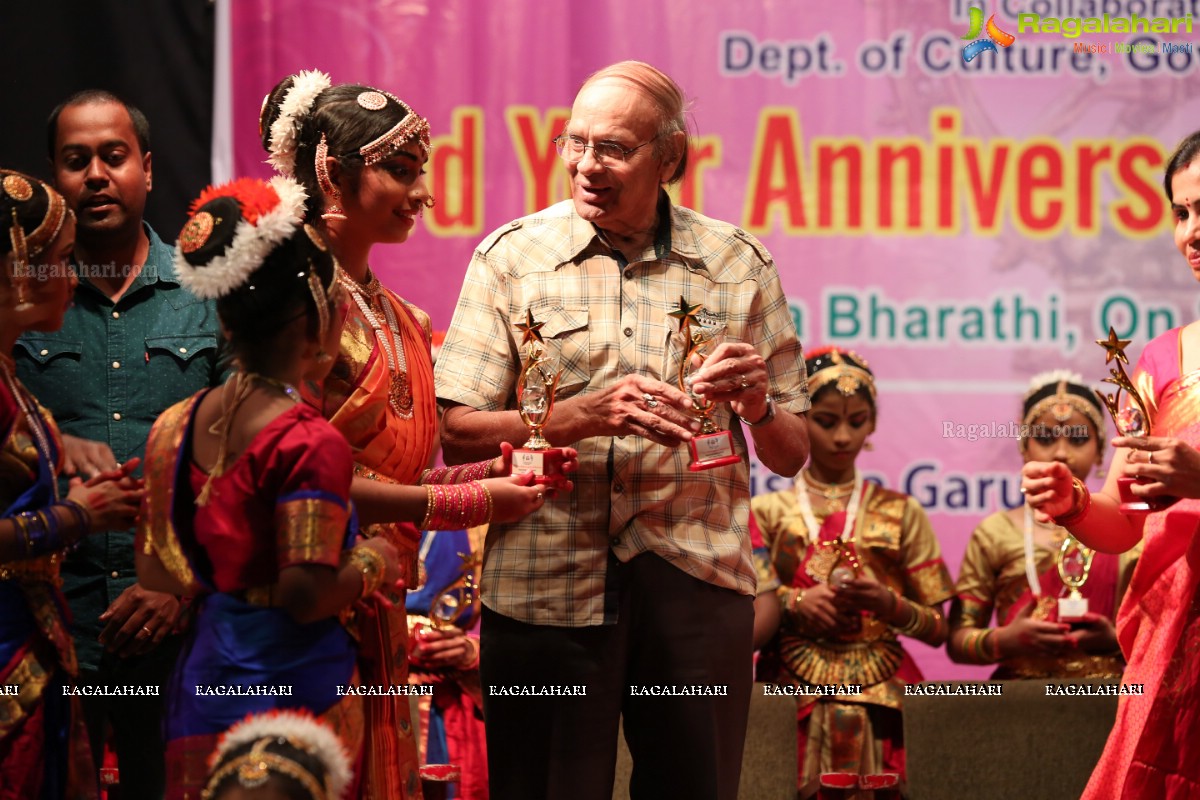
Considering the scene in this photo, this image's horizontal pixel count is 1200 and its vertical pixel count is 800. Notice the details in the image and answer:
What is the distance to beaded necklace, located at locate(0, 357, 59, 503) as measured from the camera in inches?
116

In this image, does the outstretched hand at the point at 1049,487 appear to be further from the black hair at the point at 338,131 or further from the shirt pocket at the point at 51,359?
the shirt pocket at the point at 51,359

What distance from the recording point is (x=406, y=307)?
3.40 metres

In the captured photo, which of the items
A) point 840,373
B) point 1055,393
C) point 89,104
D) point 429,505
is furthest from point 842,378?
point 89,104

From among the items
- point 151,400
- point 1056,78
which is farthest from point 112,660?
point 1056,78

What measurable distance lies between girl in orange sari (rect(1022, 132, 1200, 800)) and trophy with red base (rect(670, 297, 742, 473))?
696mm

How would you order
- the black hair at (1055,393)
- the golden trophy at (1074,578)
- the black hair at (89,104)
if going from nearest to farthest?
the black hair at (89,104)
the golden trophy at (1074,578)
the black hair at (1055,393)

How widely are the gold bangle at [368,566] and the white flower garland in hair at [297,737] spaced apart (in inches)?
9.9

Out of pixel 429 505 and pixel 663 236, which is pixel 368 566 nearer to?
pixel 429 505

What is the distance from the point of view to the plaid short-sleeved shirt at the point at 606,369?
319cm

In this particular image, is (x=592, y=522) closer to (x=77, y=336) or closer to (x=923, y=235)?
(x=77, y=336)

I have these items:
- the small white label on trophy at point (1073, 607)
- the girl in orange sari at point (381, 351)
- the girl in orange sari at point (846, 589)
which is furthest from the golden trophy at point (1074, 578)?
the girl in orange sari at point (381, 351)

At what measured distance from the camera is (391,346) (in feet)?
10.5

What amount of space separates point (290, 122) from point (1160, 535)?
215 cm

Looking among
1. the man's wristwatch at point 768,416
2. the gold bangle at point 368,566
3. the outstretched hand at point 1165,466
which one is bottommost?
the gold bangle at point 368,566
